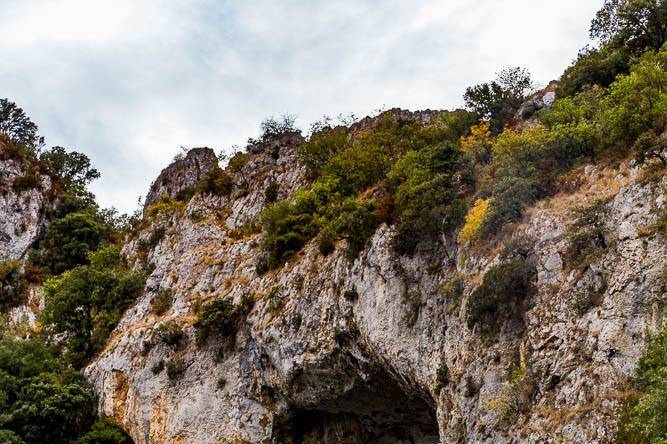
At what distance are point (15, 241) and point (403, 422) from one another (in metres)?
48.4

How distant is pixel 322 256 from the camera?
37031 mm

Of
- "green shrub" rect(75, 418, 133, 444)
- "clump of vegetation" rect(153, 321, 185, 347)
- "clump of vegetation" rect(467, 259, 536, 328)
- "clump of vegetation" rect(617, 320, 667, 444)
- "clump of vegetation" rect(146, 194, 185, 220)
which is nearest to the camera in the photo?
"clump of vegetation" rect(617, 320, 667, 444)

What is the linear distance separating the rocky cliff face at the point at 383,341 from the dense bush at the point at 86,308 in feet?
7.07

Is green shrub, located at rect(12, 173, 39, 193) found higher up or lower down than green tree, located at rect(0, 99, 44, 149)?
lower down

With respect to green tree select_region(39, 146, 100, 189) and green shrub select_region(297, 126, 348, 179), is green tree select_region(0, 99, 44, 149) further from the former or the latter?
green shrub select_region(297, 126, 348, 179)

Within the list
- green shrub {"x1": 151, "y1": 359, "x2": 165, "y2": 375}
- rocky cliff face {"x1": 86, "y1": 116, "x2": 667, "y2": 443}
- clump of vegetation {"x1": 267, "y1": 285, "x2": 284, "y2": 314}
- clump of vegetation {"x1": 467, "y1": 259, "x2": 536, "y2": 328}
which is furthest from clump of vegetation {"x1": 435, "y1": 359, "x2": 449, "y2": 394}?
green shrub {"x1": 151, "y1": 359, "x2": 165, "y2": 375}

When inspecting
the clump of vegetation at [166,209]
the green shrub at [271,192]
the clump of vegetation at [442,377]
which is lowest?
the clump of vegetation at [442,377]

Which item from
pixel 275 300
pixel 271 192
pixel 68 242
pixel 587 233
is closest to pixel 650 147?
pixel 587 233

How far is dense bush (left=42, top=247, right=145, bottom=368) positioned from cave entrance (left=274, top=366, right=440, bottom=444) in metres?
18.2

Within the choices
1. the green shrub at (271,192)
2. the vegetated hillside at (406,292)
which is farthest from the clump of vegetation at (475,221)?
the green shrub at (271,192)

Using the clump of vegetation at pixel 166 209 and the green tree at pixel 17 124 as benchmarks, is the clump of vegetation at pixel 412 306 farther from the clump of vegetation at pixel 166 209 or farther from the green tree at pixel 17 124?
the green tree at pixel 17 124

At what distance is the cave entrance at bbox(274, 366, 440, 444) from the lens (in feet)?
114

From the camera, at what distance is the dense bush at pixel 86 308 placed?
4881cm

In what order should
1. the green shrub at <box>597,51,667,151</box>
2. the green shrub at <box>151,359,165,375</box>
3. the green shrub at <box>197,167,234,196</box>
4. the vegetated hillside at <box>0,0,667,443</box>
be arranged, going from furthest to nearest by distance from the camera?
the green shrub at <box>197,167,234,196</box>
the green shrub at <box>151,359,165,375</box>
the green shrub at <box>597,51,667,151</box>
the vegetated hillside at <box>0,0,667,443</box>
